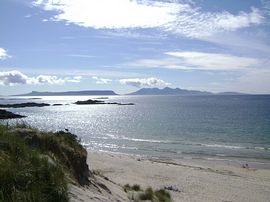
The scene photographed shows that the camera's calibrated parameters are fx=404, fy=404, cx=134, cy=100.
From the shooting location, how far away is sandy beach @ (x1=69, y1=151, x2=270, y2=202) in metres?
20.7

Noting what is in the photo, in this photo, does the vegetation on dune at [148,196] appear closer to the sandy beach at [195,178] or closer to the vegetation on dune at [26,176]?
the sandy beach at [195,178]

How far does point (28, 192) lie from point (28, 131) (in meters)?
4.84

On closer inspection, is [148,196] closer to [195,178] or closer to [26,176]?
[26,176]

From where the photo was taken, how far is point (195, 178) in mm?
25953

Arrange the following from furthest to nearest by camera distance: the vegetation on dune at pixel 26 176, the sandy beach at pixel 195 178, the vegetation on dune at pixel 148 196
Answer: the sandy beach at pixel 195 178, the vegetation on dune at pixel 148 196, the vegetation on dune at pixel 26 176

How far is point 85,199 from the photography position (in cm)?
760

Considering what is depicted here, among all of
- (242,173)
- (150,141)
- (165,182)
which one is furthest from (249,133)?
(165,182)

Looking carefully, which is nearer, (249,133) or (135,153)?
(135,153)

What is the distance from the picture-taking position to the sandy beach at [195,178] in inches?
815

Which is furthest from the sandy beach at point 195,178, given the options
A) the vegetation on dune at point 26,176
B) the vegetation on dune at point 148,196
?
the vegetation on dune at point 26,176

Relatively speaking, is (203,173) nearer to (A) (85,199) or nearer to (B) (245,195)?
(B) (245,195)

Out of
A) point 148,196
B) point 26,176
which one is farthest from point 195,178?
point 26,176

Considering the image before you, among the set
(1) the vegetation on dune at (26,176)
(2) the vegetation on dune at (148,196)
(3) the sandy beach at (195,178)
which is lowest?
(3) the sandy beach at (195,178)

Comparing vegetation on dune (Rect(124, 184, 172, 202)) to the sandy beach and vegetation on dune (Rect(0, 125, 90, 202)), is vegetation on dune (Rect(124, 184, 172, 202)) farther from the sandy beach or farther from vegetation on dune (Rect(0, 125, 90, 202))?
vegetation on dune (Rect(0, 125, 90, 202))
